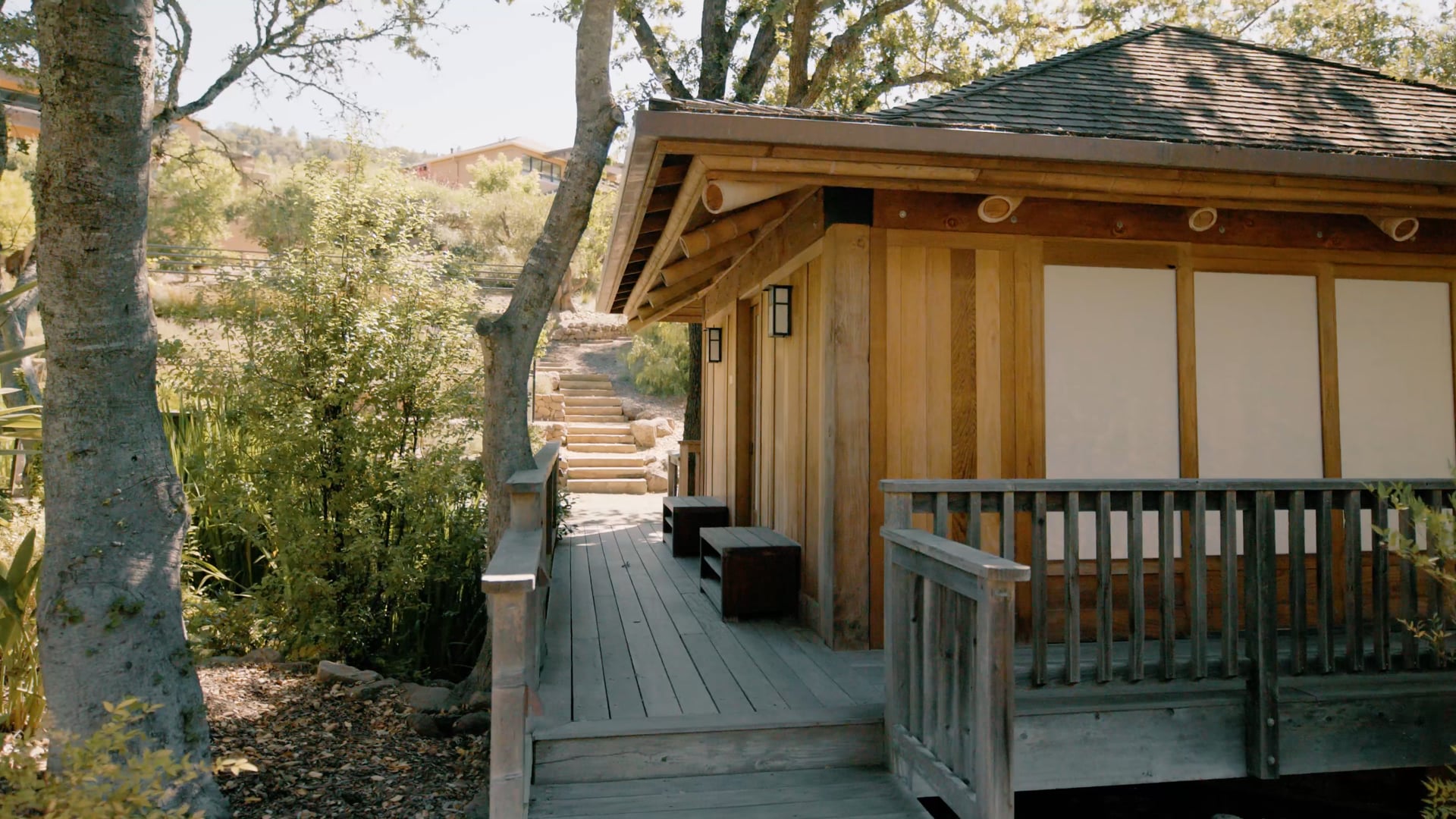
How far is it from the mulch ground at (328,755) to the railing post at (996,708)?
205cm

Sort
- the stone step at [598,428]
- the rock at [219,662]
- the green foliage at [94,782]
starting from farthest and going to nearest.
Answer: the stone step at [598,428] < the rock at [219,662] < the green foliage at [94,782]

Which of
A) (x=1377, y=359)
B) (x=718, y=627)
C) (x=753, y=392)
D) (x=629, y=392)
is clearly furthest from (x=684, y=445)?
(x=629, y=392)

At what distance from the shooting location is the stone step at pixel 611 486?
1481 cm

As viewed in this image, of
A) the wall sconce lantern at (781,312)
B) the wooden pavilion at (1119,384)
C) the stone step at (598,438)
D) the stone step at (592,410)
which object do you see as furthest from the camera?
the stone step at (592,410)

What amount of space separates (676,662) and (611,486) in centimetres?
1070

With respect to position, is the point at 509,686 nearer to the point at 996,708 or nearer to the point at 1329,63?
the point at 996,708

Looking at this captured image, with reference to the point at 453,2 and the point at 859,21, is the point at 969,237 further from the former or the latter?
the point at 453,2

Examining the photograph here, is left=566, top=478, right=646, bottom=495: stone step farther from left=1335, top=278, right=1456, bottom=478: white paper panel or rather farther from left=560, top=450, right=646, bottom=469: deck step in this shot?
left=1335, top=278, right=1456, bottom=478: white paper panel

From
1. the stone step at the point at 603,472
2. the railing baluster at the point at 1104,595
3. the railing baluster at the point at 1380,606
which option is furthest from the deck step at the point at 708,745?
the stone step at the point at 603,472

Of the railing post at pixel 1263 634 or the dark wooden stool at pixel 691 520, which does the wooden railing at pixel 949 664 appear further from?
the dark wooden stool at pixel 691 520

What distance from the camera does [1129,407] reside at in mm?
4703

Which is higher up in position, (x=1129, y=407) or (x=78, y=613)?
(x=1129, y=407)

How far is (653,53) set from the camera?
12.3 meters

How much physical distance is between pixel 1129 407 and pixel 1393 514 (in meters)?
1.49
